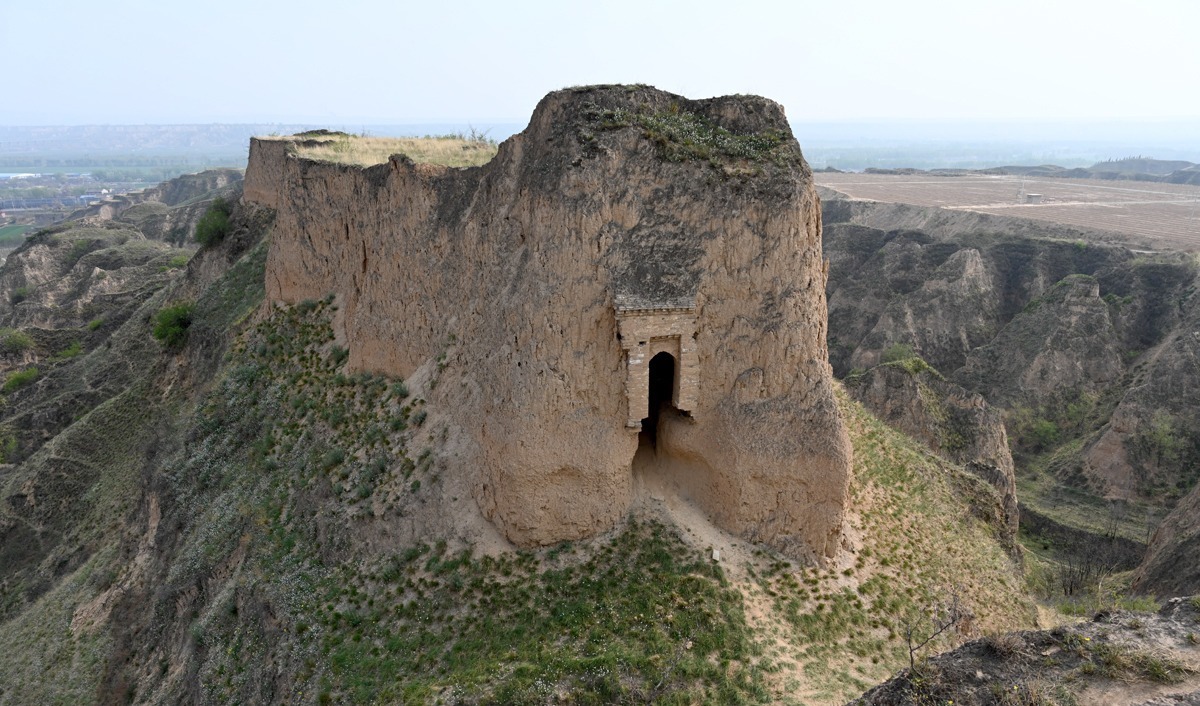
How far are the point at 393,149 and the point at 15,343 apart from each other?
117ft

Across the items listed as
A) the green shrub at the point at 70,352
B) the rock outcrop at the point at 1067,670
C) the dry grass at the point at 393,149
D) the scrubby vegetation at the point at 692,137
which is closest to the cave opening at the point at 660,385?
the scrubby vegetation at the point at 692,137

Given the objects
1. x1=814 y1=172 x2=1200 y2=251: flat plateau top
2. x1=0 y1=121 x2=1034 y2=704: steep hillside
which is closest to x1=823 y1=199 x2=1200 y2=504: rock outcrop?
x1=814 y1=172 x2=1200 y2=251: flat plateau top

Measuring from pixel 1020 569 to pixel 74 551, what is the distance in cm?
3349

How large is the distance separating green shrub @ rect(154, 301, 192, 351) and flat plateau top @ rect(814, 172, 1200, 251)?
77.5 meters

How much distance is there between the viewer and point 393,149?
29.4 meters

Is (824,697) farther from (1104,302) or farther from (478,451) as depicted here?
(1104,302)

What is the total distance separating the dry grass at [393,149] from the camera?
84.5 ft

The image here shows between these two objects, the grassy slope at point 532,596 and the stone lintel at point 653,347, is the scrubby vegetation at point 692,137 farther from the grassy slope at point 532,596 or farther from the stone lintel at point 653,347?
the grassy slope at point 532,596

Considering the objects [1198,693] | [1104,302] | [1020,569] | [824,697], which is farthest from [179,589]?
[1104,302]

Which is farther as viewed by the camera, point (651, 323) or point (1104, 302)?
point (1104, 302)

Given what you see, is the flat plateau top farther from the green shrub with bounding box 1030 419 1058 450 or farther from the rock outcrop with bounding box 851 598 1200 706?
the rock outcrop with bounding box 851 598 1200 706

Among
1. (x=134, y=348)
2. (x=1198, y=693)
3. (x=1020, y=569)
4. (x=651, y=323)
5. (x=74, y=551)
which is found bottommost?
(x=74, y=551)

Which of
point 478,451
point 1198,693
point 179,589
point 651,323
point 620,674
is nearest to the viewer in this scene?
point 1198,693

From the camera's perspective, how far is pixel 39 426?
1441 inches
